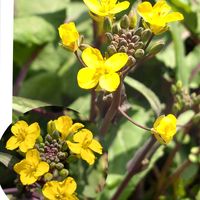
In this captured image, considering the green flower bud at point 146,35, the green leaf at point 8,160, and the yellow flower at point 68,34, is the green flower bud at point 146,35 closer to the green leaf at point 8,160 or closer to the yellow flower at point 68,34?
the yellow flower at point 68,34

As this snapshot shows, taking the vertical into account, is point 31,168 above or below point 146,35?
below

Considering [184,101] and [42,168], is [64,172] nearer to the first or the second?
[42,168]

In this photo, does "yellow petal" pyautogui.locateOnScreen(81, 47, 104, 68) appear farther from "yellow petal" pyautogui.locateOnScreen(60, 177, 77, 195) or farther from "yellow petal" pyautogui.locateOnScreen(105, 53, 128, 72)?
"yellow petal" pyautogui.locateOnScreen(60, 177, 77, 195)

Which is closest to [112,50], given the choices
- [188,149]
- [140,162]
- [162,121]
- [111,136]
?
[162,121]

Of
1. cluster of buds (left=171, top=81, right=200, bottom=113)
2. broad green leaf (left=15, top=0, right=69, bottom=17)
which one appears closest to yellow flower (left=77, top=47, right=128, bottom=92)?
cluster of buds (left=171, top=81, right=200, bottom=113)

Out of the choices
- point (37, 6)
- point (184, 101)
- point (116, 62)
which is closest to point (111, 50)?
point (116, 62)

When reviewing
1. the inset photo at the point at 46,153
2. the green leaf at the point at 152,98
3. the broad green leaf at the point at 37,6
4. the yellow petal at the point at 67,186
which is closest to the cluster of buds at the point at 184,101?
the green leaf at the point at 152,98
